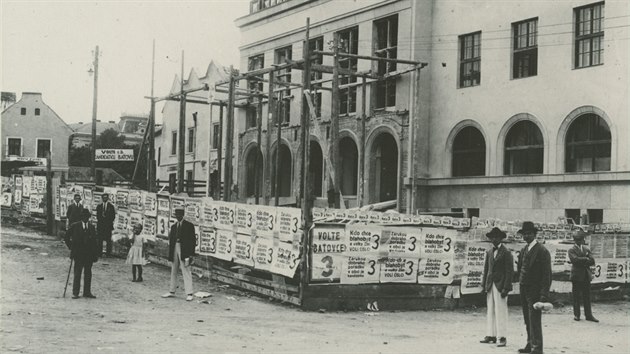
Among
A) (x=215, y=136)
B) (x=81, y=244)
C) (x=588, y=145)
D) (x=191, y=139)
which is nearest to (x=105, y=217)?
(x=81, y=244)

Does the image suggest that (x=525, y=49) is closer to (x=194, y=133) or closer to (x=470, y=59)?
(x=470, y=59)

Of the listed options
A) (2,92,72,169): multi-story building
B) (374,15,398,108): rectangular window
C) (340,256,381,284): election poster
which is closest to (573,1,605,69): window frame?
(374,15,398,108): rectangular window

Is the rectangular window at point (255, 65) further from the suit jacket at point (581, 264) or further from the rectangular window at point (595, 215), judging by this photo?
the suit jacket at point (581, 264)

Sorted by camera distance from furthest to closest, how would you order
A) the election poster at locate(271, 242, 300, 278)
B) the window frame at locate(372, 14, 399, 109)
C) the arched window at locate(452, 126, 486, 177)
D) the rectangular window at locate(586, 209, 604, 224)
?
the window frame at locate(372, 14, 399, 109) → the arched window at locate(452, 126, 486, 177) → the rectangular window at locate(586, 209, 604, 224) → the election poster at locate(271, 242, 300, 278)

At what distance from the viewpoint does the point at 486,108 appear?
88.7ft

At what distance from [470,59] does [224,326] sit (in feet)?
Result: 61.9

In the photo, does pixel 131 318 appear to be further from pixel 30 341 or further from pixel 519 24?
pixel 519 24

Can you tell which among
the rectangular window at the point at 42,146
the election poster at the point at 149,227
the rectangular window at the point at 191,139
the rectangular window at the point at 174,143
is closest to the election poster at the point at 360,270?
the election poster at the point at 149,227

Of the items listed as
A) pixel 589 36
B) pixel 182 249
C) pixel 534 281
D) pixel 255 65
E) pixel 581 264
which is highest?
pixel 255 65

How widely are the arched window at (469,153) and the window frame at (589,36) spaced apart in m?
4.70

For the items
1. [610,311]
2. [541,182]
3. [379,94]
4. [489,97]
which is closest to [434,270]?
[610,311]

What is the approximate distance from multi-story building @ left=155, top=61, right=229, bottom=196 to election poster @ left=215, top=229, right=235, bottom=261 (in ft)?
72.9

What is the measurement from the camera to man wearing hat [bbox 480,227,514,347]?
36.6ft

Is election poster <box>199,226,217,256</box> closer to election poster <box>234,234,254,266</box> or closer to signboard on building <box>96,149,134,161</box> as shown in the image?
election poster <box>234,234,254,266</box>
